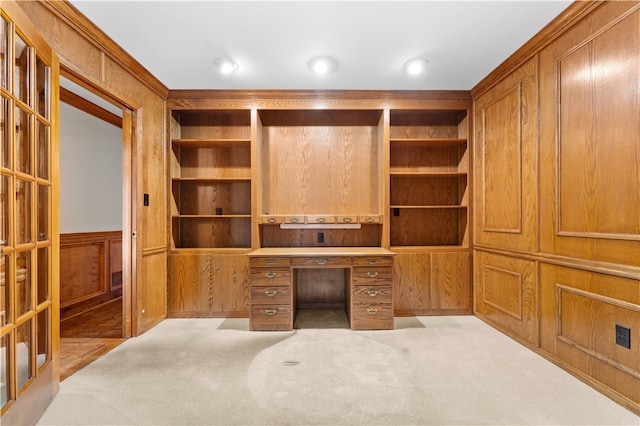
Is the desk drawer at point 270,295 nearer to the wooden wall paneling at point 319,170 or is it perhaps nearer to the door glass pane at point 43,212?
the wooden wall paneling at point 319,170

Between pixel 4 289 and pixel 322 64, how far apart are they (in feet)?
8.77

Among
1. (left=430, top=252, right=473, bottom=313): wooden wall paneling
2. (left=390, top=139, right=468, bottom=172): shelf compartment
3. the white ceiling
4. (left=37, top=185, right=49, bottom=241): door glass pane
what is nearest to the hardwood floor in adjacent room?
(left=37, top=185, right=49, bottom=241): door glass pane

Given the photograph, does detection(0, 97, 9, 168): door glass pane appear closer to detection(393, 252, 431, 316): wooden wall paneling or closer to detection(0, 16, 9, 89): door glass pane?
detection(0, 16, 9, 89): door glass pane

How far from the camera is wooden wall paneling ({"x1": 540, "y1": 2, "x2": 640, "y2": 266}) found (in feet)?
5.84

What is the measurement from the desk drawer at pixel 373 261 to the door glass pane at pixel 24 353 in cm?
240

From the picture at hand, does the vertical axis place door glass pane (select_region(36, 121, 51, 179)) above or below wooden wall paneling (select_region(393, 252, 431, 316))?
above

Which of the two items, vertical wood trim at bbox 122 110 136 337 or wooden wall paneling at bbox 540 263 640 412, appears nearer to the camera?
wooden wall paneling at bbox 540 263 640 412

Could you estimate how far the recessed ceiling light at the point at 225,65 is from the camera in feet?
8.98

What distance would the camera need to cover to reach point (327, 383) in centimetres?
205

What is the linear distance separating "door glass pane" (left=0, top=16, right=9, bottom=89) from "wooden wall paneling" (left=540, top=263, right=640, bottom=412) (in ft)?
11.7

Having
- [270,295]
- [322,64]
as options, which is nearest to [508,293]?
[270,295]

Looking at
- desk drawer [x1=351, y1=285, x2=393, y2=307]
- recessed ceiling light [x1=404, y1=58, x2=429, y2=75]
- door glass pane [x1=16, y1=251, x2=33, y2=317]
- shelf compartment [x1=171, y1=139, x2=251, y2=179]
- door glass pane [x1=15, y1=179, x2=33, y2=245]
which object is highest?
recessed ceiling light [x1=404, y1=58, x2=429, y2=75]

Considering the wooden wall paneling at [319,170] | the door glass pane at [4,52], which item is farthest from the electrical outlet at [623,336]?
the door glass pane at [4,52]

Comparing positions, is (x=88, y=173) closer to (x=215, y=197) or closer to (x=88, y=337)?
(x=215, y=197)
